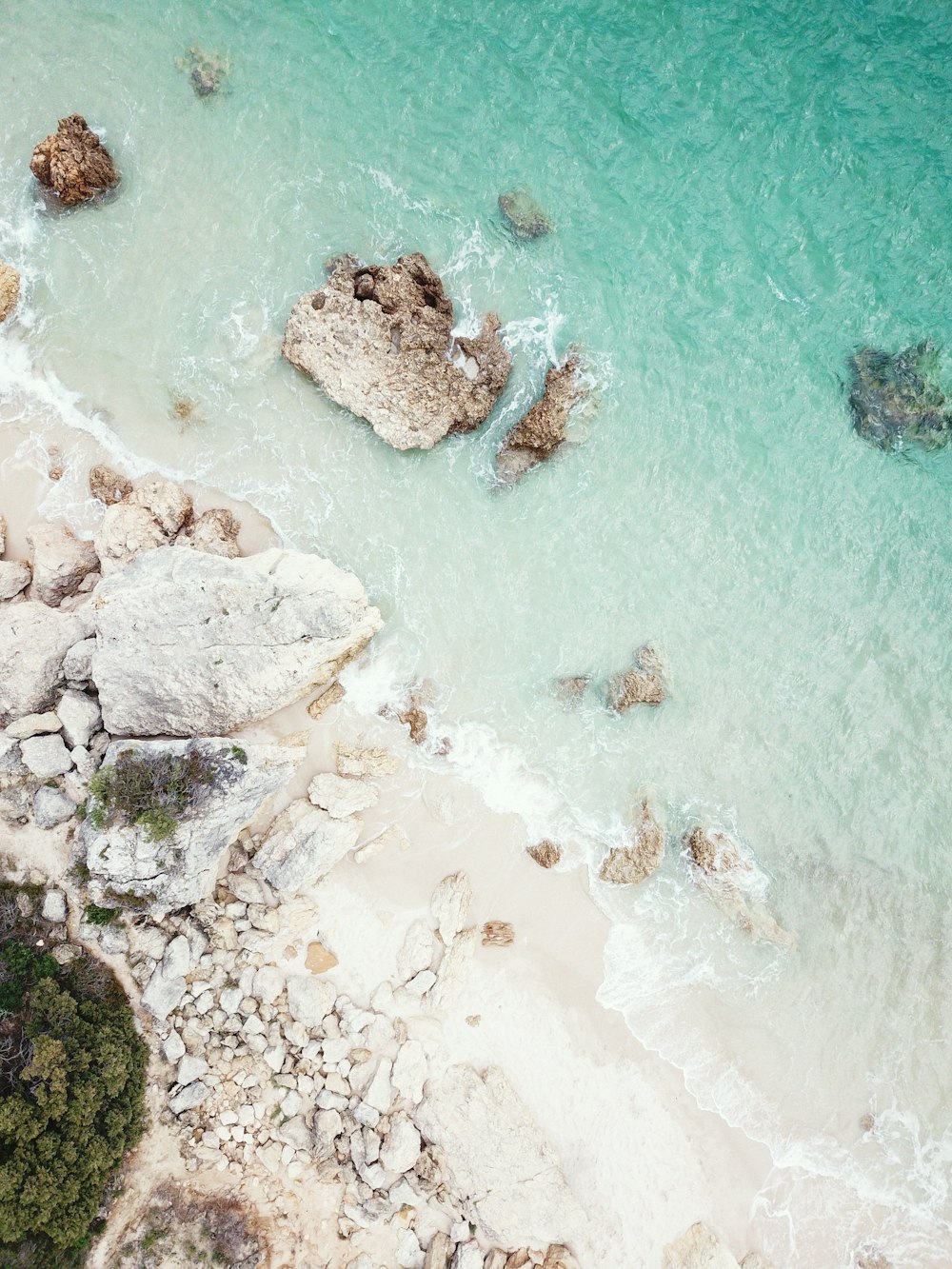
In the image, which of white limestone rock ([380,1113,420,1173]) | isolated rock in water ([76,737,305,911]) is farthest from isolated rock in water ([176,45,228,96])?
white limestone rock ([380,1113,420,1173])

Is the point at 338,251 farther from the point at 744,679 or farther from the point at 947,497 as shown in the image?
the point at 947,497

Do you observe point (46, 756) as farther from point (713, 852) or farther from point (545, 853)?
point (713, 852)

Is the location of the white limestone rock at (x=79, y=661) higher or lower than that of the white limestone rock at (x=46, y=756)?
higher

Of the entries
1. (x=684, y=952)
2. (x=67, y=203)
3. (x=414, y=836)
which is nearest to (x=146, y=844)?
(x=414, y=836)

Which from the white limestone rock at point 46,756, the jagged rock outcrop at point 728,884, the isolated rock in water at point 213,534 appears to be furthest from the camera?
the jagged rock outcrop at point 728,884

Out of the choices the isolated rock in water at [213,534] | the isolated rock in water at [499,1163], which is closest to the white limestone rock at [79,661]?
the isolated rock in water at [213,534]

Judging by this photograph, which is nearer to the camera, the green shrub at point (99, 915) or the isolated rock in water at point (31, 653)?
the green shrub at point (99, 915)

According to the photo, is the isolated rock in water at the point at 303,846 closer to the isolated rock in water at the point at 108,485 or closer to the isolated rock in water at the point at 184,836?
the isolated rock in water at the point at 184,836
